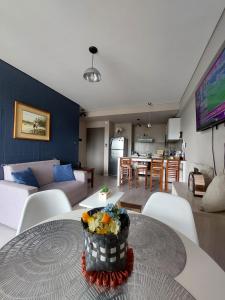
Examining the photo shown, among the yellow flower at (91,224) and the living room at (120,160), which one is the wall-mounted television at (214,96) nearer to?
the living room at (120,160)

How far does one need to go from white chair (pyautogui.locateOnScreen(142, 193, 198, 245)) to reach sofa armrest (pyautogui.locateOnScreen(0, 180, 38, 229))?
5.37ft

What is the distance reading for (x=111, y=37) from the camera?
1836 millimetres

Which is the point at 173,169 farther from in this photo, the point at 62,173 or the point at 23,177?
the point at 23,177

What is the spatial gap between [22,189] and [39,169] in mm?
1035

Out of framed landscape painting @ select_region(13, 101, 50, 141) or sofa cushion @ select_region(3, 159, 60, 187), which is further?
framed landscape painting @ select_region(13, 101, 50, 141)

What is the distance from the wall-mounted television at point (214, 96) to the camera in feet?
4.62

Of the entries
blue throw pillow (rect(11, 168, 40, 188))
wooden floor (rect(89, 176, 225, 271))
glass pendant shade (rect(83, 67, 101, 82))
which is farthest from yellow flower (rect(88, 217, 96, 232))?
blue throw pillow (rect(11, 168, 40, 188))

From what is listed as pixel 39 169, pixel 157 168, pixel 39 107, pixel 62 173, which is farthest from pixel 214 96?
pixel 39 107

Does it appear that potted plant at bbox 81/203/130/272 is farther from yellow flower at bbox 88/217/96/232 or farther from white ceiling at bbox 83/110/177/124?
white ceiling at bbox 83/110/177/124

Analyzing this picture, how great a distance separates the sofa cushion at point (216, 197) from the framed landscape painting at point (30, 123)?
3.15 m

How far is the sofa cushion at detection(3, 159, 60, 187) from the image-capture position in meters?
2.46

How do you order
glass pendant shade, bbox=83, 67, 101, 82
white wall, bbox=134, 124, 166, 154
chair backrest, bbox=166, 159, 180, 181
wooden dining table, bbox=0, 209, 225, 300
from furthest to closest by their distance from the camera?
1. white wall, bbox=134, 124, 166, 154
2. chair backrest, bbox=166, 159, 180, 181
3. glass pendant shade, bbox=83, 67, 101, 82
4. wooden dining table, bbox=0, 209, 225, 300

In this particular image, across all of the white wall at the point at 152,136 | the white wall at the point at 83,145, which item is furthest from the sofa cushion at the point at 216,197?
the white wall at the point at 152,136

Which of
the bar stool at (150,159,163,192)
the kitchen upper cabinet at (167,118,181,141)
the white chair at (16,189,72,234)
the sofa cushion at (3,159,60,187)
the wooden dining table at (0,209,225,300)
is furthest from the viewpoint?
the kitchen upper cabinet at (167,118,181,141)
